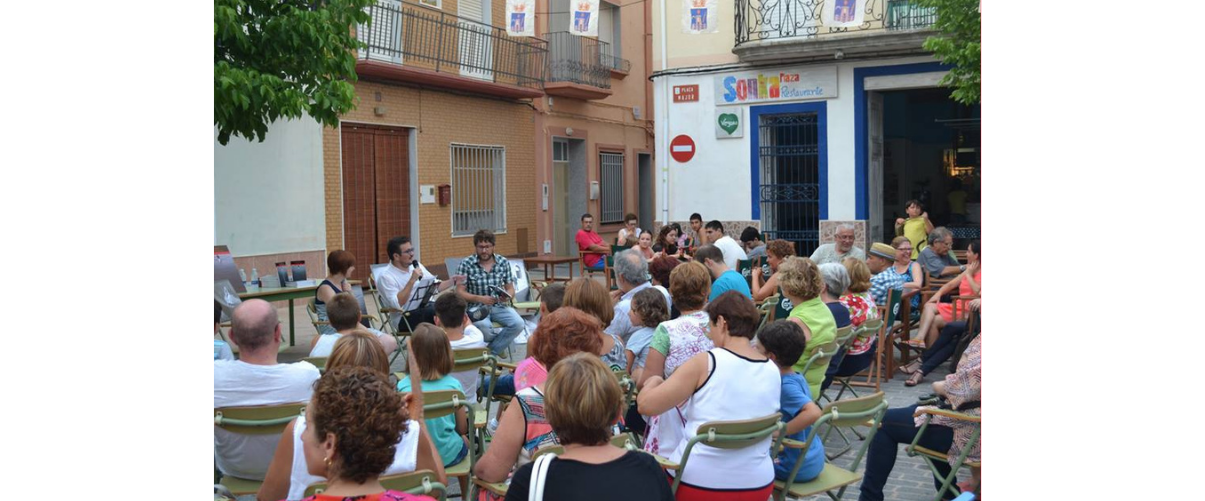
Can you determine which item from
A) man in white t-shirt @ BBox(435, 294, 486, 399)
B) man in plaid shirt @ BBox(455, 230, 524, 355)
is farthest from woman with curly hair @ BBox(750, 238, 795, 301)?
man in white t-shirt @ BBox(435, 294, 486, 399)

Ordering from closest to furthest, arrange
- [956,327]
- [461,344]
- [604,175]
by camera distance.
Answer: [461,344], [956,327], [604,175]

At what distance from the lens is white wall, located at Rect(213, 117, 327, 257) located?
13.9 meters

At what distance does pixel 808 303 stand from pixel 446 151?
43.0 ft

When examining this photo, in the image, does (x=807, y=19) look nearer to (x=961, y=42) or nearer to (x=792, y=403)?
(x=961, y=42)

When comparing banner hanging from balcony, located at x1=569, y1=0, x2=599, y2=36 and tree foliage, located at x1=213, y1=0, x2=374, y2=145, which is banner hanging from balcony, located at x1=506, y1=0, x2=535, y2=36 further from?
tree foliage, located at x1=213, y1=0, x2=374, y2=145

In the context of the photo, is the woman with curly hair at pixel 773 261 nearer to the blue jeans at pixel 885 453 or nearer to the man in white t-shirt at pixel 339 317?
the blue jeans at pixel 885 453

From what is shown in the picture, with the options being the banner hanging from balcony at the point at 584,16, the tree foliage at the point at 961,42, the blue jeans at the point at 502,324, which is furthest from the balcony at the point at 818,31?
the blue jeans at the point at 502,324

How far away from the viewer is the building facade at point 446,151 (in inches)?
584

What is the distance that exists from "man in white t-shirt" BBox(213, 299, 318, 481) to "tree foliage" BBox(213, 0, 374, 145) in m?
3.62

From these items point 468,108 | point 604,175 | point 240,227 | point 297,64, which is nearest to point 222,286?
point 297,64

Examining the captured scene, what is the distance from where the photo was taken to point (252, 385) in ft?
14.2

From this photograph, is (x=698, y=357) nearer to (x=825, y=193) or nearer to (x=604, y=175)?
(x=825, y=193)
